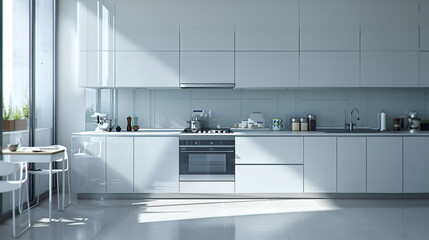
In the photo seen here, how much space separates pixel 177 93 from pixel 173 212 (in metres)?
1.81

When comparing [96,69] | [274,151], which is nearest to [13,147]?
[96,69]

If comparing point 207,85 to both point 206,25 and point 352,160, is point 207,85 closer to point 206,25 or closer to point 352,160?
point 206,25

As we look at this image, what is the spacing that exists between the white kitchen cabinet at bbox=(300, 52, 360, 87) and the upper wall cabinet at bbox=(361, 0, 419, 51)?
0.88 ft

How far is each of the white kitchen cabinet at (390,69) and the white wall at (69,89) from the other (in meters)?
3.73

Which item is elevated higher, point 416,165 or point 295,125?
point 295,125

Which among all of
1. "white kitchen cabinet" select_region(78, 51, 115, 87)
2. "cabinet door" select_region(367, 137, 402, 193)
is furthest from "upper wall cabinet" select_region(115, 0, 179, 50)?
"cabinet door" select_region(367, 137, 402, 193)

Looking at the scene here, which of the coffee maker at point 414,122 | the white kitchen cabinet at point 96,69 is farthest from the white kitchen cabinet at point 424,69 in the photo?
the white kitchen cabinet at point 96,69

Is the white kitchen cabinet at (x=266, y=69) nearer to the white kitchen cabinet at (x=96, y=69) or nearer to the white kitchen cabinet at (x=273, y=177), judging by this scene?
the white kitchen cabinet at (x=273, y=177)

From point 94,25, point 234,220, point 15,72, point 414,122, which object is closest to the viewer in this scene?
point 234,220

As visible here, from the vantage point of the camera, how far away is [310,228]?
3.60m

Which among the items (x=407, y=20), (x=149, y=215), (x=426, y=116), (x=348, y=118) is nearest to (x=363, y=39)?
(x=407, y=20)

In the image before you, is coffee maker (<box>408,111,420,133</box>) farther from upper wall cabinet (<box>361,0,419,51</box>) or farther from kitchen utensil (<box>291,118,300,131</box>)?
kitchen utensil (<box>291,118,300,131</box>)

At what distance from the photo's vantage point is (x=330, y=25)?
4883 millimetres

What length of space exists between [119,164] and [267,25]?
2.51 metres
